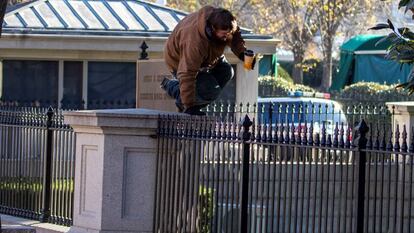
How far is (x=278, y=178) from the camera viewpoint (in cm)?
944

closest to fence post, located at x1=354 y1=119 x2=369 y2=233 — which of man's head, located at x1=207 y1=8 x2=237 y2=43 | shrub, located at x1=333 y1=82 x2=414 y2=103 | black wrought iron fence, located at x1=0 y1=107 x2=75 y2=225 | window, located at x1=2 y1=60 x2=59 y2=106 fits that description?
man's head, located at x1=207 y1=8 x2=237 y2=43

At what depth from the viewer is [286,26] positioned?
43.2 m

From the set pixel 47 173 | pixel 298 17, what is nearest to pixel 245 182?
pixel 47 173

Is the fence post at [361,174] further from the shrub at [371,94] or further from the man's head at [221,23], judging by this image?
the shrub at [371,94]

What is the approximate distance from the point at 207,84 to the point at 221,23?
77cm

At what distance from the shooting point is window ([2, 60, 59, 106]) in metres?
19.7

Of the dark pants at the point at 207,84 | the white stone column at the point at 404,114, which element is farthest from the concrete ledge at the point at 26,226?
the white stone column at the point at 404,114

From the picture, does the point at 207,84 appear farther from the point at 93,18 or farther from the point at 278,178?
the point at 93,18

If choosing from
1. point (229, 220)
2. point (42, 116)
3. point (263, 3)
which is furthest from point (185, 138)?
point (263, 3)

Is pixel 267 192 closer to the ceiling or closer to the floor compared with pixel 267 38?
closer to the floor

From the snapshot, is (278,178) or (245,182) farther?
(245,182)

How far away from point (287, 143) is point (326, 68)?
114 feet

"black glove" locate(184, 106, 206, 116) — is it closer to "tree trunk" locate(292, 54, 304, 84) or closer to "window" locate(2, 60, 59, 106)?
"window" locate(2, 60, 59, 106)

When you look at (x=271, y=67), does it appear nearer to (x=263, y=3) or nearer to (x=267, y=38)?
(x=263, y=3)
